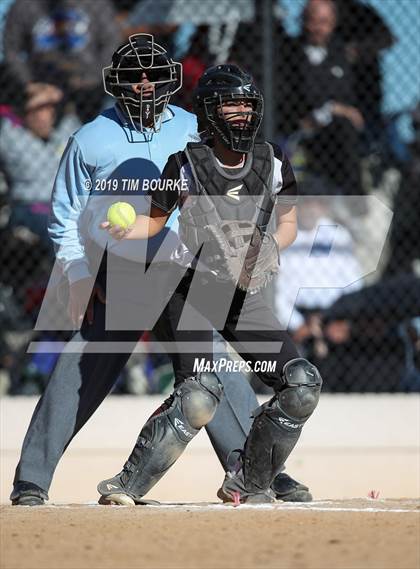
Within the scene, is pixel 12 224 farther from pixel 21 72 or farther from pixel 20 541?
pixel 20 541

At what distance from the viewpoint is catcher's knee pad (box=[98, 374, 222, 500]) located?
197 inches

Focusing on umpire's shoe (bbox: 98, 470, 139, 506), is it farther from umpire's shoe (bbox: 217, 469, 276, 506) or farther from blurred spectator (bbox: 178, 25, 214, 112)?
blurred spectator (bbox: 178, 25, 214, 112)

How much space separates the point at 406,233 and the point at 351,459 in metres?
1.94

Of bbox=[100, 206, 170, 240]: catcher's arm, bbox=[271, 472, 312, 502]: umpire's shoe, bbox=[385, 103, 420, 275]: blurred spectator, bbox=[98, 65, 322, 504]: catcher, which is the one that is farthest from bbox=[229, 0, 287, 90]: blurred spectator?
bbox=[271, 472, 312, 502]: umpire's shoe

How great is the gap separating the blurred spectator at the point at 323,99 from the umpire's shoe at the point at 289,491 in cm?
319

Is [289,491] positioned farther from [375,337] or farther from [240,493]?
[375,337]

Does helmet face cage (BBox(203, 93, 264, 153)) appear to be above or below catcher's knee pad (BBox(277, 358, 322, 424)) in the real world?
above

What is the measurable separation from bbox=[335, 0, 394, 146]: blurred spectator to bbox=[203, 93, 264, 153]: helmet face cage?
3466 mm

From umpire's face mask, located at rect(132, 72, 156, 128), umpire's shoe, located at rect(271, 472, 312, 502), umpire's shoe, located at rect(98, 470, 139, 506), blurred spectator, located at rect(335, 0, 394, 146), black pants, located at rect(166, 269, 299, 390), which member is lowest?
A: umpire's shoe, located at rect(98, 470, 139, 506)

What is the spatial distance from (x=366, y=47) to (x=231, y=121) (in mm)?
3650

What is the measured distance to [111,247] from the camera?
5.43 m

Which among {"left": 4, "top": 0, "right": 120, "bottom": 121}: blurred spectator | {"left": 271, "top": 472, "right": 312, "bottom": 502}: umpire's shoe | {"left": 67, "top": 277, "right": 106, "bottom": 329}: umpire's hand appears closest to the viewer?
A: {"left": 67, "top": 277, "right": 106, "bottom": 329}: umpire's hand

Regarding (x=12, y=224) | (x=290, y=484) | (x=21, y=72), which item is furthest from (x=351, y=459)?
(x=21, y=72)

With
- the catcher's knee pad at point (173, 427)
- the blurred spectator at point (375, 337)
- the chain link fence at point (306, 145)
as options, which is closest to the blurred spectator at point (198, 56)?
the chain link fence at point (306, 145)
